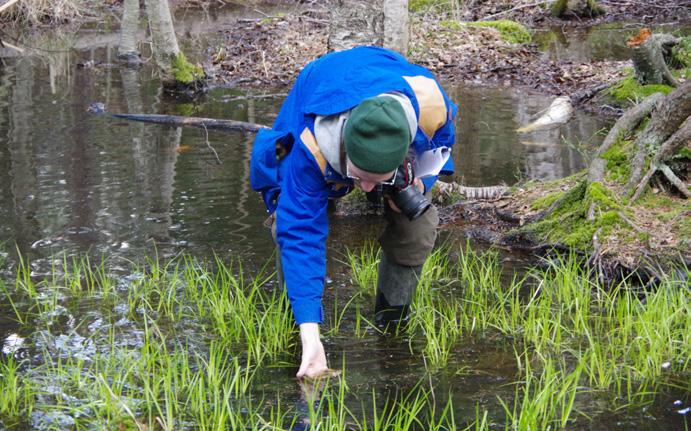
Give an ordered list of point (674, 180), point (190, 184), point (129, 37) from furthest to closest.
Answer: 1. point (129, 37)
2. point (190, 184)
3. point (674, 180)

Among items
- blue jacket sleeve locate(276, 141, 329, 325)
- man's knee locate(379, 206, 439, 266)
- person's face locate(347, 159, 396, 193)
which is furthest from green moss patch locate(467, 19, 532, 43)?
person's face locate(347, 159, 396, 193)

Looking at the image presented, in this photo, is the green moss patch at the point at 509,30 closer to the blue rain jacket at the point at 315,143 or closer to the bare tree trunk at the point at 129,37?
the bare tree trunk at the point at 129,37

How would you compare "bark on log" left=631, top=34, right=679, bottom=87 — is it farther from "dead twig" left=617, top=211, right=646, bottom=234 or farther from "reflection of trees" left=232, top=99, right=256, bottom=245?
"reflection of trees" left=232, top=99, right=256, bottom=245

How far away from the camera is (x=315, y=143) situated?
128 inches

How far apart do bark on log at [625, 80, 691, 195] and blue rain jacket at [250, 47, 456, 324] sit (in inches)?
98.8

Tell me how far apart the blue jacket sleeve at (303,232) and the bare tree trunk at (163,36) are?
829 centimetres

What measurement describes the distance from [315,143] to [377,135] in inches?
15.7

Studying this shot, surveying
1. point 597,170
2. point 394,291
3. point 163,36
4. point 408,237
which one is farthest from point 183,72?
point 408,237

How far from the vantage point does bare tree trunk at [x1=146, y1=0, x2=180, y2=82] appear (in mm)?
11020

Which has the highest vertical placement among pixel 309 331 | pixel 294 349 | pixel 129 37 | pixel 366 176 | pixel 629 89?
Answer: pixel 129 37

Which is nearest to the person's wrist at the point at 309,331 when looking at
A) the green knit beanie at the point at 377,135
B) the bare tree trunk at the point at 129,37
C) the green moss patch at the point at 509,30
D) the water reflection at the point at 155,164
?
the green knit beanie at the point at 377,135

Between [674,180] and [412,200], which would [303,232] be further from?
[674,180]

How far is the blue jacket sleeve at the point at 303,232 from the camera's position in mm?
3314

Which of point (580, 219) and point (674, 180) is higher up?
point (674, 180)
